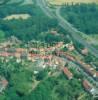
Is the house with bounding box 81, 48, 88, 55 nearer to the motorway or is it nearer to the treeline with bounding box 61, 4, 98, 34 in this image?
the motorway

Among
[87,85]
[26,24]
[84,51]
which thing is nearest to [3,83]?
[87,85]

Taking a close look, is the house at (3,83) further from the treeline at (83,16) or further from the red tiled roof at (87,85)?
the treeline at (83,16)

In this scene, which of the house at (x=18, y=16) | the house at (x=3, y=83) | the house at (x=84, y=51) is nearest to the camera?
the house at (x=3, y=83)

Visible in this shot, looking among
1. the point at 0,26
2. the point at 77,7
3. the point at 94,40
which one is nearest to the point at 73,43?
the point at 94,40

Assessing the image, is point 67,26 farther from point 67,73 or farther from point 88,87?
point 88,87

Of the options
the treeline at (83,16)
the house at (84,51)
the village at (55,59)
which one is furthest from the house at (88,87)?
the treeline at (83,16)

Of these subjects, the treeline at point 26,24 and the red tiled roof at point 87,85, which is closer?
the red tiled roof at point 87,85
